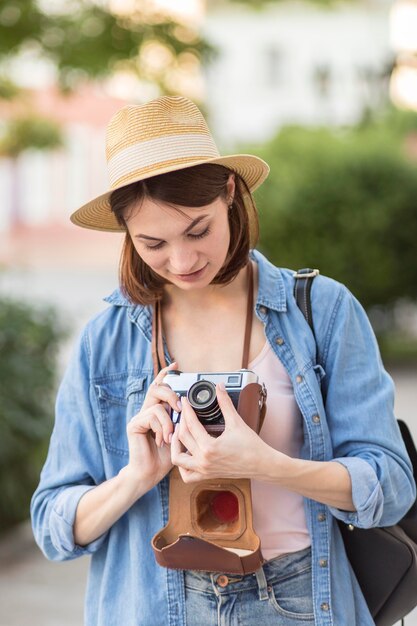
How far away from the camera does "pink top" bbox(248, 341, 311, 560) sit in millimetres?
1857

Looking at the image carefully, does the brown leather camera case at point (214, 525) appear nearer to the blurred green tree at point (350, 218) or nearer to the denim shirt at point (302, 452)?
the denim shirt at point (302, 452)

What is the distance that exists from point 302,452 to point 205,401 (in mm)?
289

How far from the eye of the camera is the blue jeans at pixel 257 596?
1.84m

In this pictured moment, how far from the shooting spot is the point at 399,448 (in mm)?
1860

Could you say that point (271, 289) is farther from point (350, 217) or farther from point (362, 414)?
point (350, 217)

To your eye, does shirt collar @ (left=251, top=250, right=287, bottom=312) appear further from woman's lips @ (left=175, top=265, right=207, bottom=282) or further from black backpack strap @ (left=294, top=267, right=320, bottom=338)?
woman's lips @ (left=175, top=265, right=207, bottom=282)

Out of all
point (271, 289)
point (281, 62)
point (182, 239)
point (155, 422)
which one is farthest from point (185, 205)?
point (281, 62)

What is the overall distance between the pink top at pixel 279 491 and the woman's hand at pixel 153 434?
0.19 metres

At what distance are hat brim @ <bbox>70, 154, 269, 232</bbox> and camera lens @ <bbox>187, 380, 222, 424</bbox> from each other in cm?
39

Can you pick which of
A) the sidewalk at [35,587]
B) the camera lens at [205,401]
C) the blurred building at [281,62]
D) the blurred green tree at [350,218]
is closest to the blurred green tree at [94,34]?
the sidewalk at [35,587]

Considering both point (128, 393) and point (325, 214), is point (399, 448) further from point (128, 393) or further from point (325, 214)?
point (325, 214)

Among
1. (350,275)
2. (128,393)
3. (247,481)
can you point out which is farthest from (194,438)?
(350,275)

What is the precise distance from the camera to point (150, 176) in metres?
1.78

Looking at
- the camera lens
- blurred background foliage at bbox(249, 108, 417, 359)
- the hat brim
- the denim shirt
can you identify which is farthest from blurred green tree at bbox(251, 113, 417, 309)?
the camera lens
